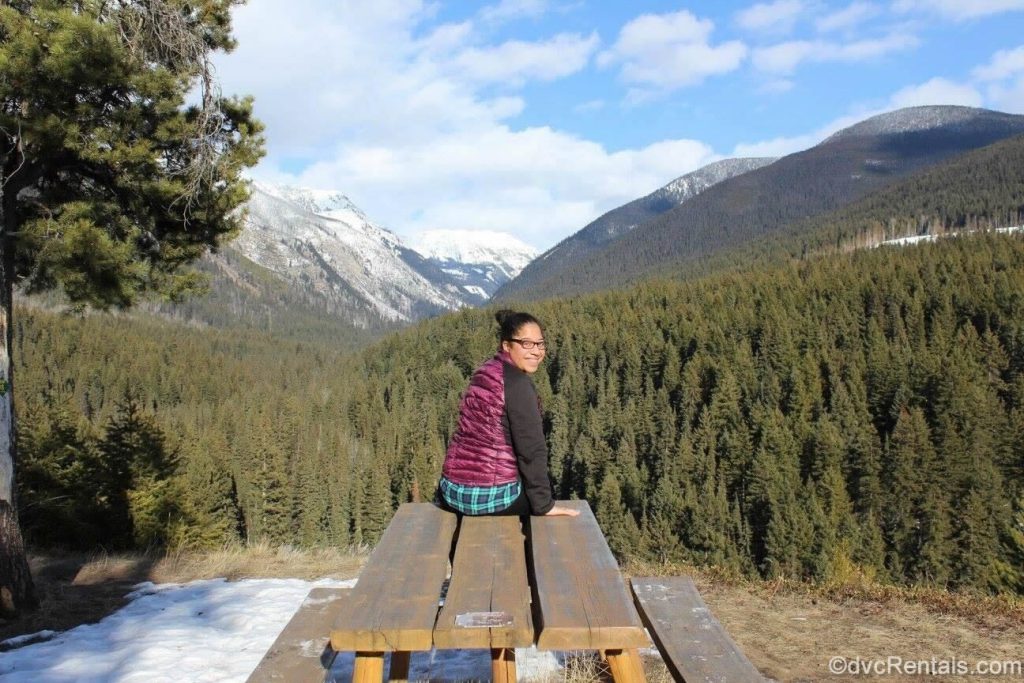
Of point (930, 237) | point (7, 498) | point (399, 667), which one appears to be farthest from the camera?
point (930, 237)

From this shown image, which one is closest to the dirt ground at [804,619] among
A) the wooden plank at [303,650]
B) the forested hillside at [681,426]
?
the wooden plank at [303,650]

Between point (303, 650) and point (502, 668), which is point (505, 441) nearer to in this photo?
point (502, 668)

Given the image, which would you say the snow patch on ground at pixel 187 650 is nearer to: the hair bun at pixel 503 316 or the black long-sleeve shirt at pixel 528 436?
the black long-sleeve shirt at pixel 528 436

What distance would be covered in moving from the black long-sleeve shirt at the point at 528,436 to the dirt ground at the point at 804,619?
3.84 ft

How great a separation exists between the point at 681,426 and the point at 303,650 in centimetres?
7107

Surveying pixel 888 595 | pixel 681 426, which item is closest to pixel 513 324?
pixel 888 595

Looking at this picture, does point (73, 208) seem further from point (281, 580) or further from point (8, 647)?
point (281, 580)

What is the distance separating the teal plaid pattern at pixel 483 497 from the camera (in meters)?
4.29

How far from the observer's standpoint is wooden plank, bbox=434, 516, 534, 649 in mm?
2635

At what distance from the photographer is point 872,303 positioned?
288ft

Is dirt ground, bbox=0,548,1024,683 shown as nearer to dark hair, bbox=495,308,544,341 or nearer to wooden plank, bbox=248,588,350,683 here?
wooden plank, bbox=248,588,350,683

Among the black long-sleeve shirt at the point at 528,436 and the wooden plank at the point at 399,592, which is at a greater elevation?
the black long-sleeve shirt at the point at 528,436

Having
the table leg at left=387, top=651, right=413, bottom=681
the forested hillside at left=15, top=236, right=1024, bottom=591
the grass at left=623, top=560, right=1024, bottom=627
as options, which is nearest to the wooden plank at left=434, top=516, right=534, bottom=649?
the table leg at left=387, top=651, right=413, bottom=681

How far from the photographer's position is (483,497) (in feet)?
14.1
